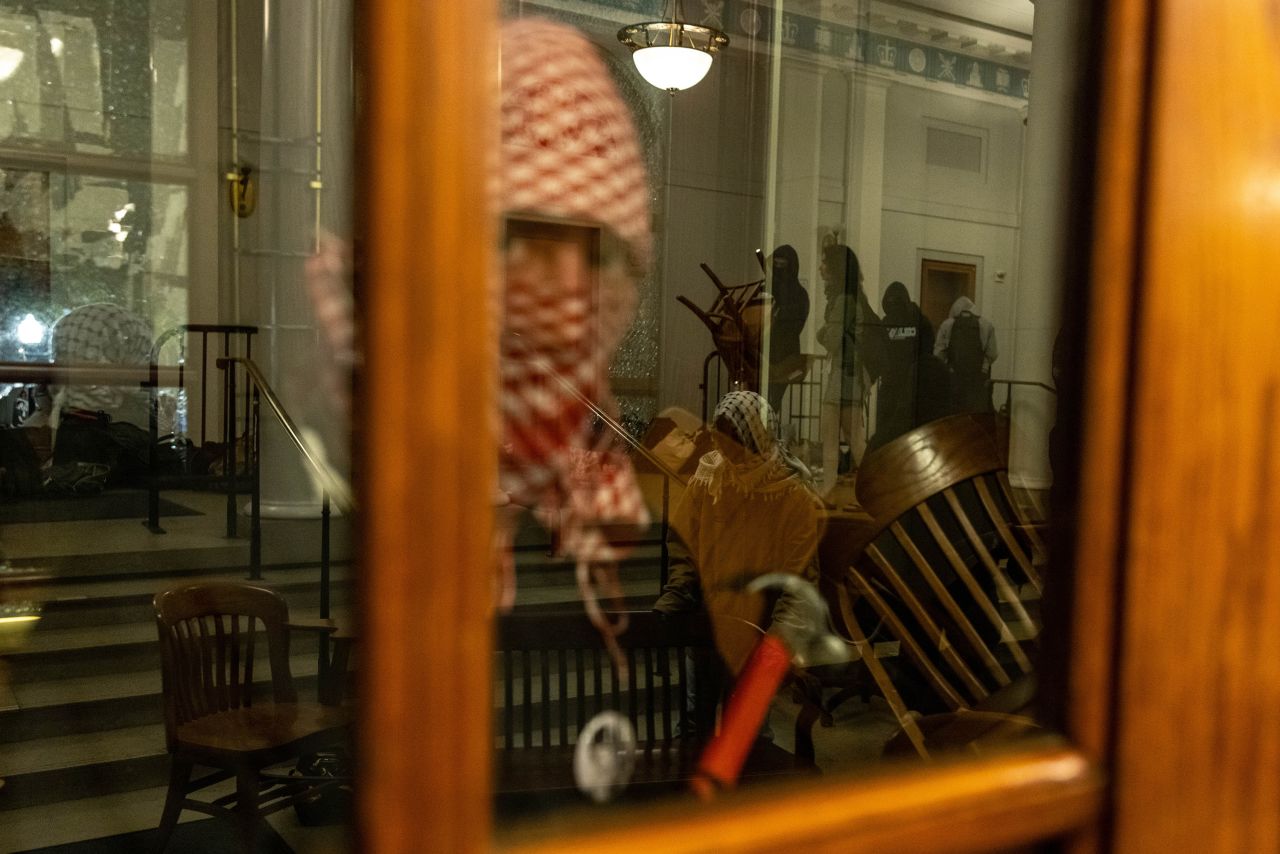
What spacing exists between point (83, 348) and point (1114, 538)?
19.1 feet

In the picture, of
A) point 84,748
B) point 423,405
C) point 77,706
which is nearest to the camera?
point 423,405

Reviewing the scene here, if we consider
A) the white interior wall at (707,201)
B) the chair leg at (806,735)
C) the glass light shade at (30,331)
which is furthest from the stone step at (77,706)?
the glass light shade at (30,331)

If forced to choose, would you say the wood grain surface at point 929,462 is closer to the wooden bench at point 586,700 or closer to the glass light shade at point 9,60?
the wooden bench at point 586,700

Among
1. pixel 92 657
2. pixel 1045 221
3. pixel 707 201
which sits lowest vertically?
pixel 92 657

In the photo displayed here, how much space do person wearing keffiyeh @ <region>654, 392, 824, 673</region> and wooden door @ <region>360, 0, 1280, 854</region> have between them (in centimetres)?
35

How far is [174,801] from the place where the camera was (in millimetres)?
1880

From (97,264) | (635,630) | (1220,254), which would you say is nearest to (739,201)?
(97,264)

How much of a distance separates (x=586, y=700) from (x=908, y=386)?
1.79 ft

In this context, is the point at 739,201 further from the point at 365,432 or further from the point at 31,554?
the point at 365,432

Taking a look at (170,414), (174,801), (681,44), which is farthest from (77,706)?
(170,414)

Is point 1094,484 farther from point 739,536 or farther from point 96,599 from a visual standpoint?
point 96,599

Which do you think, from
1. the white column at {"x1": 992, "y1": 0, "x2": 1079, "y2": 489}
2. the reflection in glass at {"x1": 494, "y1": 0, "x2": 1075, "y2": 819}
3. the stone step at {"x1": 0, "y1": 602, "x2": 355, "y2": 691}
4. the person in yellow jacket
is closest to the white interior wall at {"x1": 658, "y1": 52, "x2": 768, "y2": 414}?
the reflection in glass at {"x1": 494, "y1": 0, "x2": 1075, "y2": 819}

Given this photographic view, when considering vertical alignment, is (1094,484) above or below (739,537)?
above

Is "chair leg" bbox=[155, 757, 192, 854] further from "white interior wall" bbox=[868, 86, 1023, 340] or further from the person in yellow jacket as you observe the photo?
"white interior wall" bbox=[868, 86, 1023, 340]
